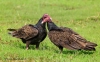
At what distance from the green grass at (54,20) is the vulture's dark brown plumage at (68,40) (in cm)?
23

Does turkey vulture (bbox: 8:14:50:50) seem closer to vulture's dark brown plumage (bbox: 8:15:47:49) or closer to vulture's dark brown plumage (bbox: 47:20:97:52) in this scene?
vulture's dark brown plumage (bbox: 8:15:47:49)

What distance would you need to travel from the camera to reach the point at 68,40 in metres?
11.7

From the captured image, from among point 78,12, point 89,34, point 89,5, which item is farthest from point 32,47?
point 89,5

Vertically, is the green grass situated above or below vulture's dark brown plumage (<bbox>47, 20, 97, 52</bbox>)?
below

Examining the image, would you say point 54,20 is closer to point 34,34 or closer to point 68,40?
point 34,34

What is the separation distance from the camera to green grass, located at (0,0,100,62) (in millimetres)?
11070

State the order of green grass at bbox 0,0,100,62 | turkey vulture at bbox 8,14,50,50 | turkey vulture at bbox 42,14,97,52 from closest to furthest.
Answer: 1. green grass at bbox 0,0,100,62
2. turkey vulture at bbox 42,14,97,52
3. turkey vulture at bbox 8,14,50,50

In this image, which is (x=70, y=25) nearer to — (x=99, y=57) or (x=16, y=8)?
(x=16, y=8)

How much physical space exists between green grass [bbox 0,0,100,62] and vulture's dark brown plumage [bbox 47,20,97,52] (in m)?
0.23

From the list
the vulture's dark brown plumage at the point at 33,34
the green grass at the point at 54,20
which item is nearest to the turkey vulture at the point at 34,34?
the vulture's dark brown plumage at the point at 33,34

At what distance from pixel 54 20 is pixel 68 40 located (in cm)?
856

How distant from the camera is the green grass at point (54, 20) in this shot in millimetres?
11070

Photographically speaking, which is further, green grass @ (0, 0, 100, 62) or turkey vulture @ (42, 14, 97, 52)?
turkey vulture @ (42, 14, 97, 52)

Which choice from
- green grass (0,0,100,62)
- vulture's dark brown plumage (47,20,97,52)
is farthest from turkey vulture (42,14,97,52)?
green grass (0,0,100,62)
